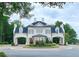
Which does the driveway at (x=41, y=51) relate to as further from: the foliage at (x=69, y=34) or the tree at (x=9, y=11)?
the tree at (x=9, y=11)

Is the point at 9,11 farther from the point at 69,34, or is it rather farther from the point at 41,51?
the point at 69,34

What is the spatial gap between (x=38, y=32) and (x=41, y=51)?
0.67ft

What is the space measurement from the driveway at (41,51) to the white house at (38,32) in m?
0.07

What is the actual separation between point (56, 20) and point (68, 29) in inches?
6.3

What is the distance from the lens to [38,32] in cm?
375

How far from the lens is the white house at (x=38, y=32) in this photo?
12.2 feet

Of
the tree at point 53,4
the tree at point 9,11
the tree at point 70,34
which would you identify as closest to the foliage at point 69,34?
the tree at point 70,34

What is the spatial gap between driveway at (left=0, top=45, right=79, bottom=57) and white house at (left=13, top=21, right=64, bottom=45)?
2.9 inches

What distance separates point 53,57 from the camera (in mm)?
3707

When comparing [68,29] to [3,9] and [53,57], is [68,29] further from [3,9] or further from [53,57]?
[3,9]

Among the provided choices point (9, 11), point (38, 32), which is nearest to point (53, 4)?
point (38, 32)

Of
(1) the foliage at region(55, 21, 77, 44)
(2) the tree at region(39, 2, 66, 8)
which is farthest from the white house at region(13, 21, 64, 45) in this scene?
(2) the tree at region(39, 2, 66, 8)

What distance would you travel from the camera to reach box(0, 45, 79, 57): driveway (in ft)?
12.2

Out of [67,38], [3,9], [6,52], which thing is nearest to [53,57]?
[67,38]
